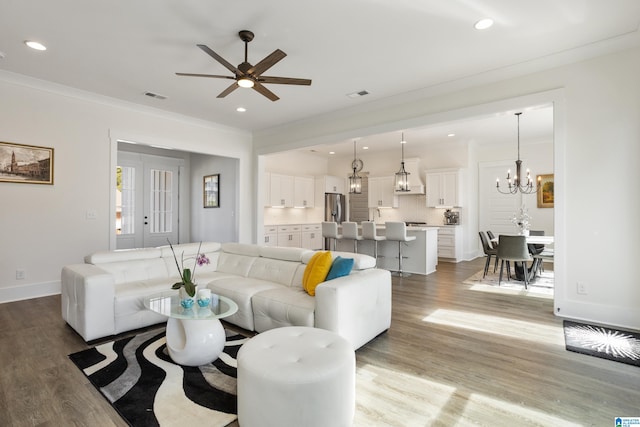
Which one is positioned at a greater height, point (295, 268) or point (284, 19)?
point (284, 19)

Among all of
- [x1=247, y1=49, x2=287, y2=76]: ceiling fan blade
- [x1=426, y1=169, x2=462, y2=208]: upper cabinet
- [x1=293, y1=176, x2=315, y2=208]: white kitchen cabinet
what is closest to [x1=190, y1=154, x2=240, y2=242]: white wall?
[x1=293, y1=176, x2=315, y2=208]: white kitchen cabinet

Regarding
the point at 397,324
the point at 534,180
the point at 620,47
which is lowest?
the point at 397,324

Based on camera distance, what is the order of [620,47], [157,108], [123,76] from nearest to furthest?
1. [620,47]
2. [123,76]
3. [157,108]

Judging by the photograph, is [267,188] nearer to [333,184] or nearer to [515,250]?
[333,184]

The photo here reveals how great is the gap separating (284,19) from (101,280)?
9.48 ft

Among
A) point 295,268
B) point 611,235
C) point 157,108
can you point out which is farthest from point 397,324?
point 157,108

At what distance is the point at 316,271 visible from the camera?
3.09m

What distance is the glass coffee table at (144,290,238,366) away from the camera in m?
2.41

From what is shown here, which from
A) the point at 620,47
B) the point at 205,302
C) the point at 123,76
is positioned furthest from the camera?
the point at 123,76

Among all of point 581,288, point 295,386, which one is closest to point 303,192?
point 581,288

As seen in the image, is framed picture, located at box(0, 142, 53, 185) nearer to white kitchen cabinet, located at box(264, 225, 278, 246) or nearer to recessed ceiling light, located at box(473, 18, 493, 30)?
white kitchen cabinet, located at box(264, 225, 278, 246)

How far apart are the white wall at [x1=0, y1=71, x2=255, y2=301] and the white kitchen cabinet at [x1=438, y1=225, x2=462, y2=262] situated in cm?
650

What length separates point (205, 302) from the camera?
2.57 metres

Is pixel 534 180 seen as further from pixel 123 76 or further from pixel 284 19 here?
pixel 123 76
